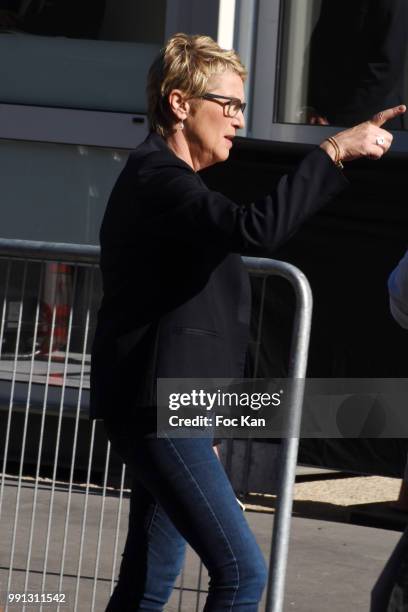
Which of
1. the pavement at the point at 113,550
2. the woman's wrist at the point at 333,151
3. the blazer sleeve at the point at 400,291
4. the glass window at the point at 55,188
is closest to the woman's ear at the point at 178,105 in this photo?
the woman's wrist at the point at 333,151

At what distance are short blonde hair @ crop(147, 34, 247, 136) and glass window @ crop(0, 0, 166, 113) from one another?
4.15 meters

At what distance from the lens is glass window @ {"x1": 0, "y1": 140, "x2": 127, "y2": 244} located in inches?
299

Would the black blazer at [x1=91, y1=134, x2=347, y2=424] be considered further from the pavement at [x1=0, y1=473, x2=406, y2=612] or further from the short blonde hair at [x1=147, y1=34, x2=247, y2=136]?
the pavement at [x1=0, y1=473, x2=406, y2=612]

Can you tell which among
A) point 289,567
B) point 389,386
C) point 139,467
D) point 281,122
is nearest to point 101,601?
point 289,567

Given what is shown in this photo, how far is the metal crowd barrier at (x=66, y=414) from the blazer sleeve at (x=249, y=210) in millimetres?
975

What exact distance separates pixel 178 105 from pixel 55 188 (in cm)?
433

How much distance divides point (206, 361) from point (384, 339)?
353cm

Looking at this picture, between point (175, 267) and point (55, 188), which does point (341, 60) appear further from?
point (175, 267)

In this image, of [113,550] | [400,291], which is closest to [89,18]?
[113,550]

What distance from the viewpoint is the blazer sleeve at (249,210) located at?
3.11 metres

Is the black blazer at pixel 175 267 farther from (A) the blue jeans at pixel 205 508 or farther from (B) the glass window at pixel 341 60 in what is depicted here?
(B) the glass window at pixel 341 60

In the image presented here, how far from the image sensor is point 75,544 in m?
5.63

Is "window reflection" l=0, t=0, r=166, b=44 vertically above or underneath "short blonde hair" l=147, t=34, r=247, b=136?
above

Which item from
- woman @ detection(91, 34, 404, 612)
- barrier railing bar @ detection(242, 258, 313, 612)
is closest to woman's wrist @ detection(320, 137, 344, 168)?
woman @ detection(91, 34, 404, 612)
